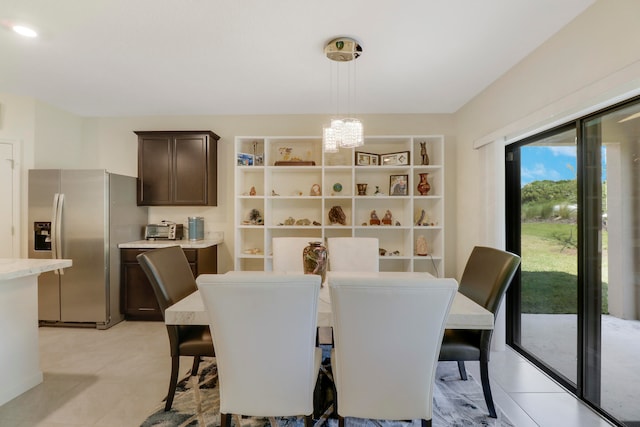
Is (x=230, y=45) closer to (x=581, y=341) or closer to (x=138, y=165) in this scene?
(x=138, y=165)

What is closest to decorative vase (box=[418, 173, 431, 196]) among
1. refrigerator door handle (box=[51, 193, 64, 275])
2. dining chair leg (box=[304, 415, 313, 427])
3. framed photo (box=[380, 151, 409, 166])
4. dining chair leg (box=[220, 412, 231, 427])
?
framed photo (box=[380, 151, 409, 166])

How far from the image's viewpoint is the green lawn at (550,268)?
2094mm

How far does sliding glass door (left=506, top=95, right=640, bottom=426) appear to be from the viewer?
1.67 meters

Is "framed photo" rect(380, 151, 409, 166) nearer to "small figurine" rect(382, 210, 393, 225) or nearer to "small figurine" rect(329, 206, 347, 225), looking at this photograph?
"small figurine" rect(382, 210, 393, 225)

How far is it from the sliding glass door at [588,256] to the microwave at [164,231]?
3890mm

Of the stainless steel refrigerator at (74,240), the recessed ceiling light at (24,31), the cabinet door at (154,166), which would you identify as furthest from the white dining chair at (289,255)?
the recessed ceiling light at (24,31)

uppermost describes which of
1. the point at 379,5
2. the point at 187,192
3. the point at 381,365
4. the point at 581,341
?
the point at 379,5

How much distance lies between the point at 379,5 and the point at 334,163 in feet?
6.28

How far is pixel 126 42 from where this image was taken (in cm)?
211

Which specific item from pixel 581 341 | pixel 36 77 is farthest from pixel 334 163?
pixel 36 77

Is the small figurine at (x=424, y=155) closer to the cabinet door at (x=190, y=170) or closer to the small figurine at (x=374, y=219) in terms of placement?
the small figurine at (x=374, y=219)

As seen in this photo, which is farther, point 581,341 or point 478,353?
point 581,341

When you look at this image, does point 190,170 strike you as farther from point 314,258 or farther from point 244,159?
point 314,258

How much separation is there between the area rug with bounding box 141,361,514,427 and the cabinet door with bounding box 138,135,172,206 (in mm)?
2289
